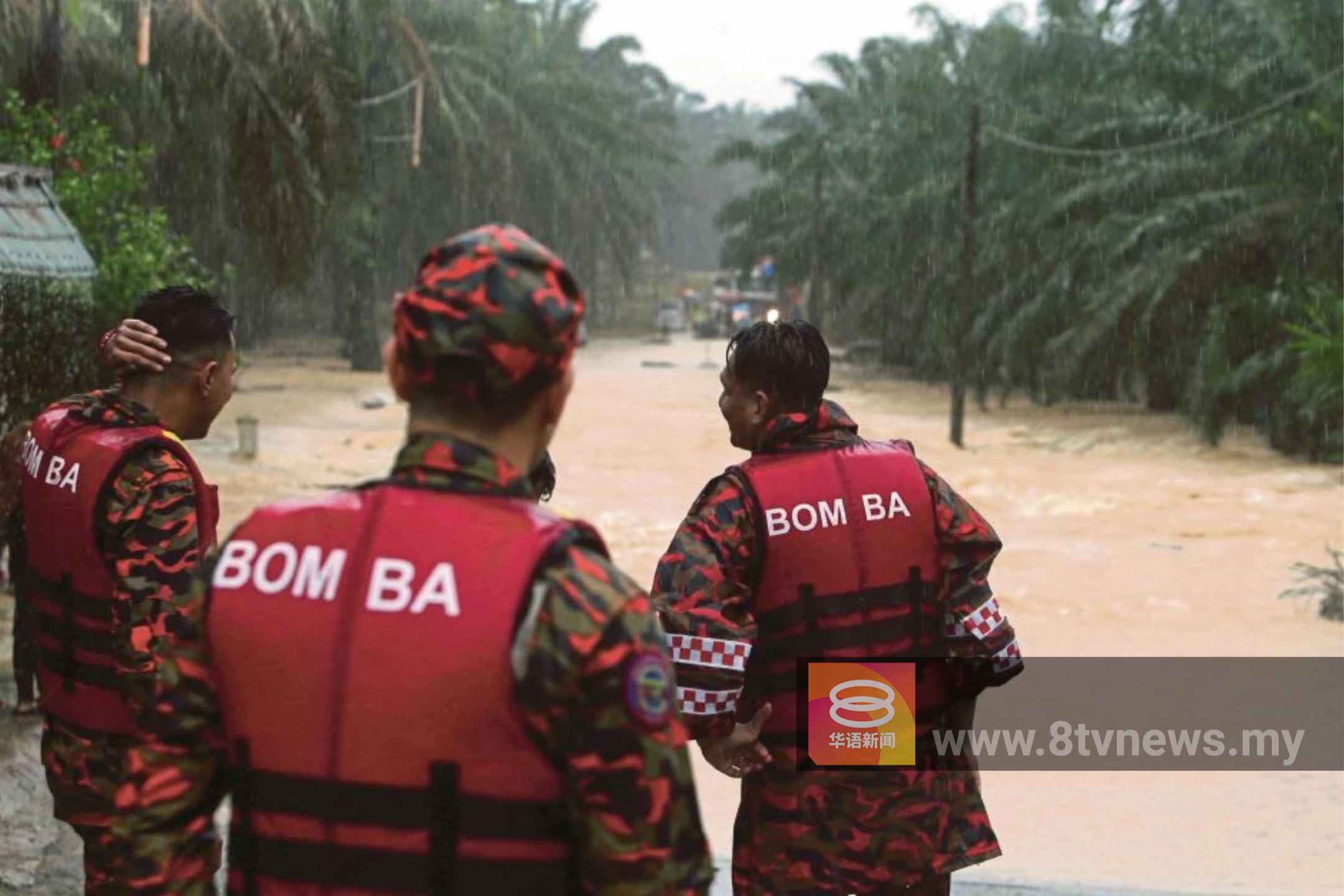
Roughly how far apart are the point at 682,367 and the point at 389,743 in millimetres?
43143

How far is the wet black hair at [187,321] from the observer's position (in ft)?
10.6

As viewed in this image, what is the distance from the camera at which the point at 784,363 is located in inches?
126

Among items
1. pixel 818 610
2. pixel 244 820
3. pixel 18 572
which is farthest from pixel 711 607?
pixel 18 572

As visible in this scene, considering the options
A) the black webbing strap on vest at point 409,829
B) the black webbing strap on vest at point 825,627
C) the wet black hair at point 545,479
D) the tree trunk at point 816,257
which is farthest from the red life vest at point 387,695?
the tree trunk at point 816,257

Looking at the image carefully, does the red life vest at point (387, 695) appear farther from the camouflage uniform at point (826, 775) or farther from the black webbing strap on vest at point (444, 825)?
the camouflage uniform at point (826, 775)

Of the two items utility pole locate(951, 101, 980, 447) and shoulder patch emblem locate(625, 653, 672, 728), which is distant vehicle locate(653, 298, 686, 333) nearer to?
utility pole locate(951, 101, 980, 447)

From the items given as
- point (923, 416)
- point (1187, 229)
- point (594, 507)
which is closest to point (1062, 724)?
point (594, 507)

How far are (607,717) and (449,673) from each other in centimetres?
16

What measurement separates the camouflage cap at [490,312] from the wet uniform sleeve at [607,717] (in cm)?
20

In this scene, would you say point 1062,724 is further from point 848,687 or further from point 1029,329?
point 1029,329

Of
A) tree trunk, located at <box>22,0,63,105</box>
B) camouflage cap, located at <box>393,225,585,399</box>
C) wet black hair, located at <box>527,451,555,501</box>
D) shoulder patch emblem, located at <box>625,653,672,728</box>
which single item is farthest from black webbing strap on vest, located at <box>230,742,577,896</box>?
tree trunk, located at <box>22,0,63,105</box>

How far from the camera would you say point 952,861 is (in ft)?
10.4

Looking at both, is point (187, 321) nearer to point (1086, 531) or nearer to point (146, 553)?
point (146, 553)
